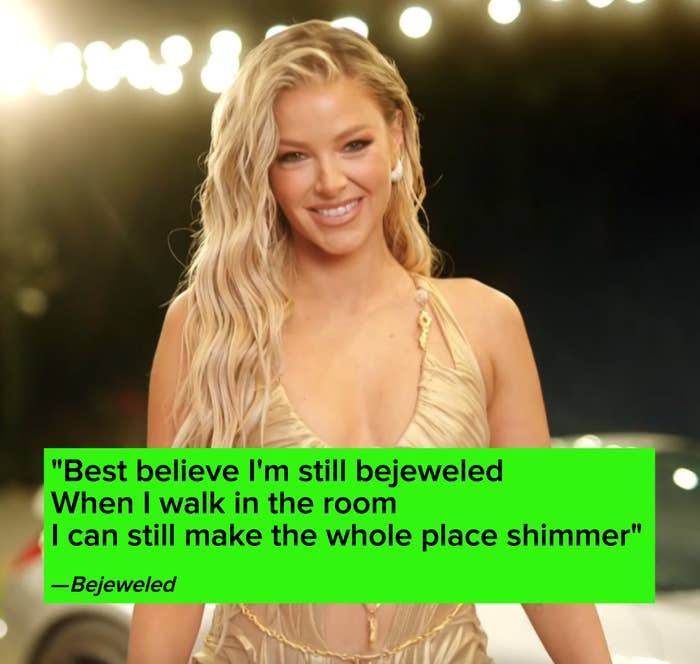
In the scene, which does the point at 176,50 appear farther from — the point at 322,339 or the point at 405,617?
the point at 405,617

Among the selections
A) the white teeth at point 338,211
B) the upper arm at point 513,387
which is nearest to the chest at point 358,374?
the upper arm at point 513,387

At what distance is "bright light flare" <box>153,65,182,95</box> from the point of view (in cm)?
605

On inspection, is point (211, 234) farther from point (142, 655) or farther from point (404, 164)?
point (142, 655)

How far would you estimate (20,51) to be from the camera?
6336 mm

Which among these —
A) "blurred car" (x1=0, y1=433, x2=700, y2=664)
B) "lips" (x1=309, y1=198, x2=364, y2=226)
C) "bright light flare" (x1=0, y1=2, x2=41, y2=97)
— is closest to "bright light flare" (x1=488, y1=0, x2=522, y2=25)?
"blurred car" (x1=0, y1=433, x2=700, y2=664)

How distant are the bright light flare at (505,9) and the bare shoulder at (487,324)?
3.48m

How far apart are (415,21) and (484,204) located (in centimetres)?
517

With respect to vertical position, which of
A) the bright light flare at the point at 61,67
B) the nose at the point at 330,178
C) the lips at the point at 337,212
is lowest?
the lips at the point at 337,212

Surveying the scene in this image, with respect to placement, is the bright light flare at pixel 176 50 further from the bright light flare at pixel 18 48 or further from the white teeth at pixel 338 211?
the white teeth at pixel 338 211

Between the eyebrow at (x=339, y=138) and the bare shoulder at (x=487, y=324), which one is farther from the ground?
the eyebrow at (x=339, y=138)

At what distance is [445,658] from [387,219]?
0.85m

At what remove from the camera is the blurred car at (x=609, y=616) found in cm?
434

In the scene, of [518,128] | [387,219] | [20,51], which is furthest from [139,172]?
[387,219]

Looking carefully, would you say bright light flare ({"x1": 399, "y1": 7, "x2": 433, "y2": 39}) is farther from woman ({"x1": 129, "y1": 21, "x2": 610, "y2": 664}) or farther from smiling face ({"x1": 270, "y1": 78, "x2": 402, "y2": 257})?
smiling face ({"x1": 270, "y1": 78, "x2": 402, "y2": 257})
